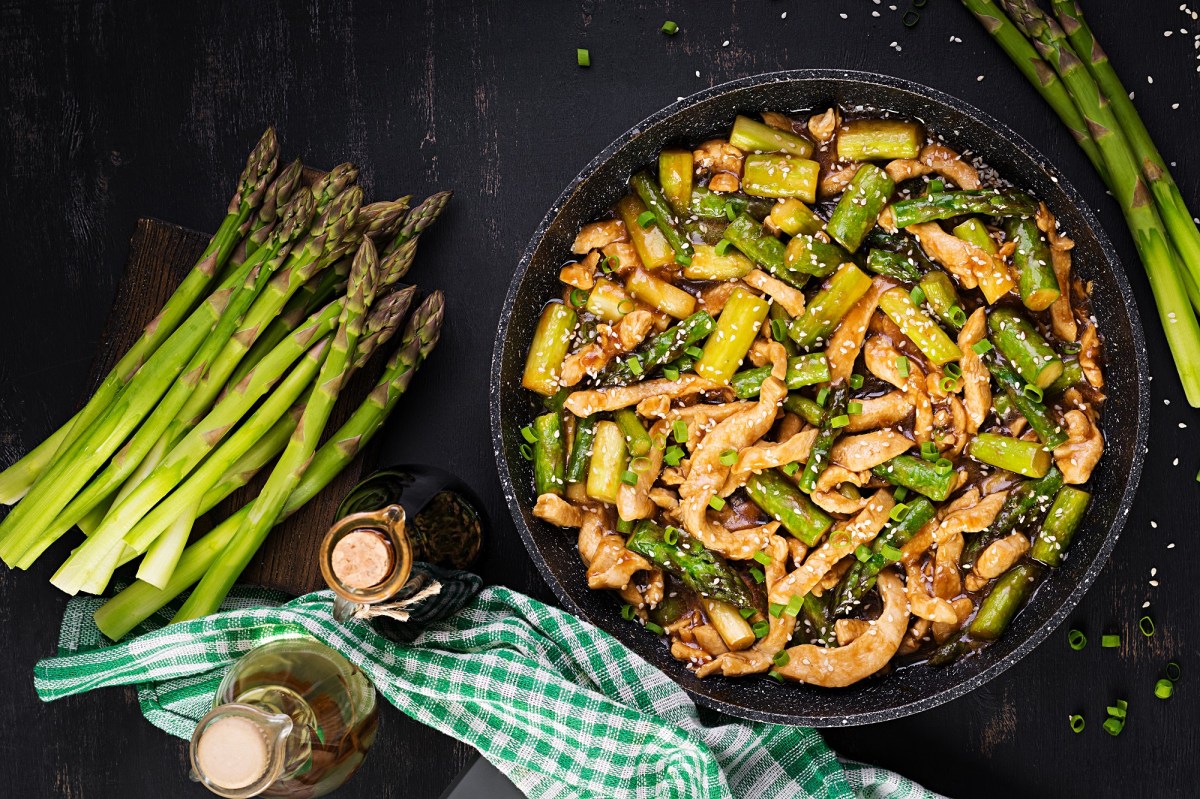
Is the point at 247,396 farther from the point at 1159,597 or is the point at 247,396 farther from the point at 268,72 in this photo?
the point at 1159,597

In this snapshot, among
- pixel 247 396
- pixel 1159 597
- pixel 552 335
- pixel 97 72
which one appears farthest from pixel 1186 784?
pixel 97 72

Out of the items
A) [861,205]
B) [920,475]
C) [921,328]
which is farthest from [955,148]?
[920,475]

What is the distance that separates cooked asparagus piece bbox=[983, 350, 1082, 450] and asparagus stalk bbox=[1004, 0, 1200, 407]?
617 millimetres

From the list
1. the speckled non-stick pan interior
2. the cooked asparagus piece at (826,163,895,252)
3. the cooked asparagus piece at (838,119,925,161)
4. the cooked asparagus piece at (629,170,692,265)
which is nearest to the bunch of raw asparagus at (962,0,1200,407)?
the speckled non-stick pan interior

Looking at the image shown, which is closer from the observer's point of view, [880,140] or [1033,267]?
[1033,267]

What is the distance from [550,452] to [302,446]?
848 millimetres

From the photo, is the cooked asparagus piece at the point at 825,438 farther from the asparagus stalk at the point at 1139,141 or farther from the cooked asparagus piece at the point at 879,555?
the asparagus stalk at the point at 1139,141

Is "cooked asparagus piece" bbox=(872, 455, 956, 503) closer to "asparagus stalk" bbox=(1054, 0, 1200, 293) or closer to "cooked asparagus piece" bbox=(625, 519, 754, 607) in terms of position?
"cooked asparagus piece" bbox=(625, 519, 754, 607)

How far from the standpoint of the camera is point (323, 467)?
342 centimetres

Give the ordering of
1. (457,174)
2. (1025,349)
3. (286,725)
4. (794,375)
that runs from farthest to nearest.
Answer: (457,174) < (794,375) < (1025,349) < (286,725)

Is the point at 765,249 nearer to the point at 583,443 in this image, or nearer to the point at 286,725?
the point at 583,443

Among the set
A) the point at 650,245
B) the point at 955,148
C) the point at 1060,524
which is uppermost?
the point at 955,148

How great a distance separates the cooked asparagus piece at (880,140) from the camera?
313 cm

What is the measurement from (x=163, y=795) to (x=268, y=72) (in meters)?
2.77
